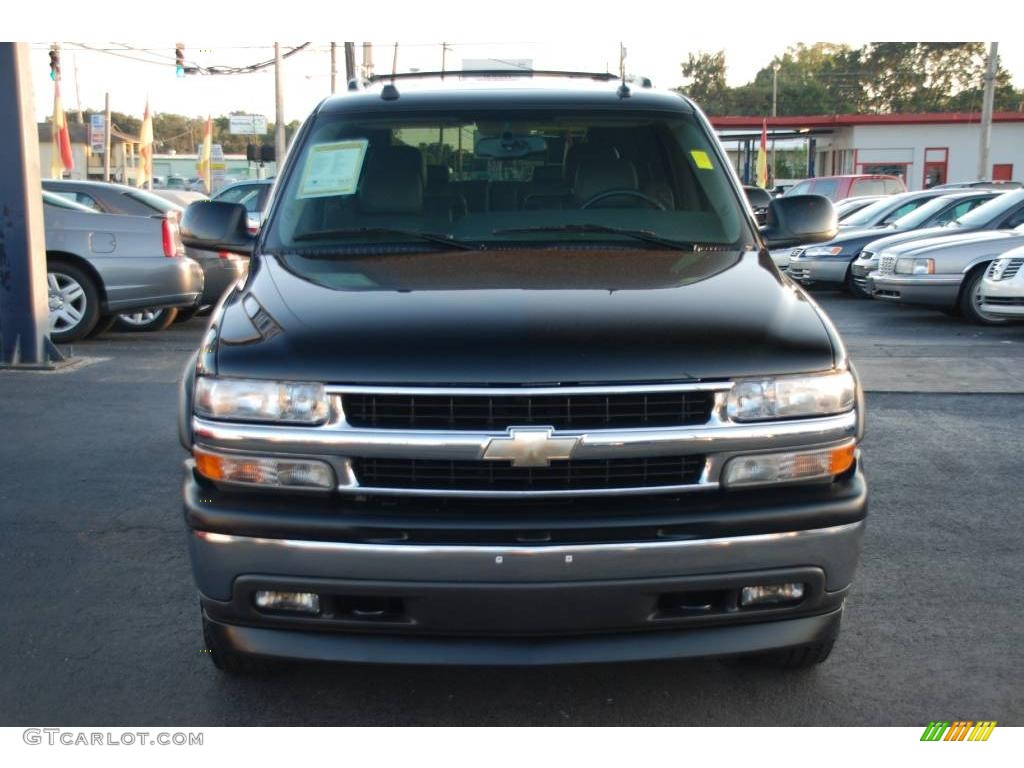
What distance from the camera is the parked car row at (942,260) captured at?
471 inches

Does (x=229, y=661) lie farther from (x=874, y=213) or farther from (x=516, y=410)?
(x=874, y=213)

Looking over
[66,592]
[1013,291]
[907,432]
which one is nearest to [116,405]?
[66,592]

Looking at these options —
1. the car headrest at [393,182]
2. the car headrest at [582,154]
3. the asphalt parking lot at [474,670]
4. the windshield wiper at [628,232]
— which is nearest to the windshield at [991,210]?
the asphalt parking lot at [474,670]

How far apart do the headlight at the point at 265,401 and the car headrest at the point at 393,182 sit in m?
1.33

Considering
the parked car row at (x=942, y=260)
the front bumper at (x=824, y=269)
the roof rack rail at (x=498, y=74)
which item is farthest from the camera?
the front bumper at (x=824, y=269)

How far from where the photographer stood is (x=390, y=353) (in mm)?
3045

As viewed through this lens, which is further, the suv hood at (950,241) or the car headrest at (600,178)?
the suv hood at (950,241)

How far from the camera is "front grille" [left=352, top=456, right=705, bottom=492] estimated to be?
3.02 m

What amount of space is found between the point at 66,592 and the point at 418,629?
207 centimetres

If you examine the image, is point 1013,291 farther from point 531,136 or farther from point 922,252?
point 531,136

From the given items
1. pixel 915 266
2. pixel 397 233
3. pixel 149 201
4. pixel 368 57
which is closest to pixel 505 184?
pixel 397 233

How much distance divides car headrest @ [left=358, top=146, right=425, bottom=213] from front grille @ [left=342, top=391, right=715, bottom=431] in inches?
56.1
